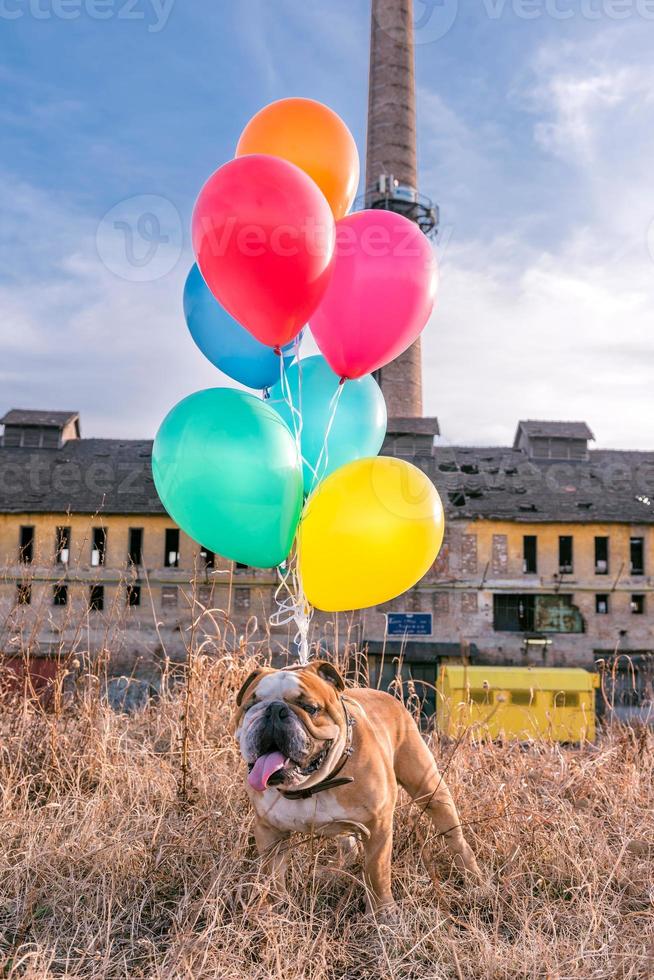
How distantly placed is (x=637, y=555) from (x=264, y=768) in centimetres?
2105

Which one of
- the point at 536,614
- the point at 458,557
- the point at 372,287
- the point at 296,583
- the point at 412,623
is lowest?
the point at 412,623

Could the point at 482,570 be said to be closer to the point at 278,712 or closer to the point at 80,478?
the point at 80,478

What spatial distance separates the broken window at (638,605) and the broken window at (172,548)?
43.3 feet

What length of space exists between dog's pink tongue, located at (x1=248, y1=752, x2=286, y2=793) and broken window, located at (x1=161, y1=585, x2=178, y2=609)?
61.0ft

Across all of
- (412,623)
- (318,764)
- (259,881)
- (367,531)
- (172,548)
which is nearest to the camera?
(318,764)

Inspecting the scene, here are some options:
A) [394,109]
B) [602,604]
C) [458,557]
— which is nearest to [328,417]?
[458,557]

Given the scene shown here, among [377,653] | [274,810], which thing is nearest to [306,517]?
[274,810]

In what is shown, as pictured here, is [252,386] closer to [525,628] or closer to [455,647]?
[455,647]

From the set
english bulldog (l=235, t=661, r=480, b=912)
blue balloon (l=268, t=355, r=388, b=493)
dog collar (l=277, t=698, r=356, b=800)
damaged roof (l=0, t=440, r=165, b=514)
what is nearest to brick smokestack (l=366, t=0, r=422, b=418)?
damaged roof (l=0, t=440, r=165, b=514)

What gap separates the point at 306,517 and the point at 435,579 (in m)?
17.8

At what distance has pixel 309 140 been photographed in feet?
11.8

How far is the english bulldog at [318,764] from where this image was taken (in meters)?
2.32

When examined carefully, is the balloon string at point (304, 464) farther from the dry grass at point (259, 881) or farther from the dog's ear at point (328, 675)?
the dry grass at point (259, 881)

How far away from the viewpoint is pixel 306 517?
3.25 meters
